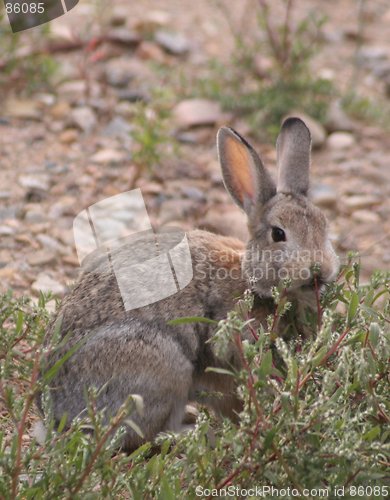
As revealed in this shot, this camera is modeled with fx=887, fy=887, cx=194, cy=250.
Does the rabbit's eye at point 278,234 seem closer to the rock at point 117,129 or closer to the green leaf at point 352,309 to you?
the green leaf at point 352,309

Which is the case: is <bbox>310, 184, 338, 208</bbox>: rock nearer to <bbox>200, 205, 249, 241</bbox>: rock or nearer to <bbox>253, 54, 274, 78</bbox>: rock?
<bbox>200, 205, 249, 241</bbox>: rock

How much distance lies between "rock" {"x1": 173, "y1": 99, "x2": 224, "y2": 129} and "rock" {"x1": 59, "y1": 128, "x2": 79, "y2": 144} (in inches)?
40.8

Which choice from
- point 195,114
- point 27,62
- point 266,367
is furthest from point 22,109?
point 266,367

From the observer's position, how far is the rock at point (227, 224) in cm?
745

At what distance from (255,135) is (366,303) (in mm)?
4665

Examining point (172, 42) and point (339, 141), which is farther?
point (172, 42)

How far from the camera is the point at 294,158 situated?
6.32 meters

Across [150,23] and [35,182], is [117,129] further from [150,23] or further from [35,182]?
[150,23]

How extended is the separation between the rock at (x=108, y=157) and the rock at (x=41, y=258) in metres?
1.73

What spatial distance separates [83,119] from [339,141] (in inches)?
105

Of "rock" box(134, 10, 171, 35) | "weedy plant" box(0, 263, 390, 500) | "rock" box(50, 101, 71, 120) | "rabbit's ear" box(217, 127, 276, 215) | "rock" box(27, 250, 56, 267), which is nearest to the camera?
"weedy plant" box(0, 263, 390, 500)

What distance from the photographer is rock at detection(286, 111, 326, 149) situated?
9117 millimetres

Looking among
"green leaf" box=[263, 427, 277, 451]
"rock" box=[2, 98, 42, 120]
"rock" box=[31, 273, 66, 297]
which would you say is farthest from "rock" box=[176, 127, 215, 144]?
"green leaf" box=[263, 427, 277, 451]

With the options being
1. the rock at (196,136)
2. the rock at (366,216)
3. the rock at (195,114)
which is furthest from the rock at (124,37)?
the rock at (366,216)
